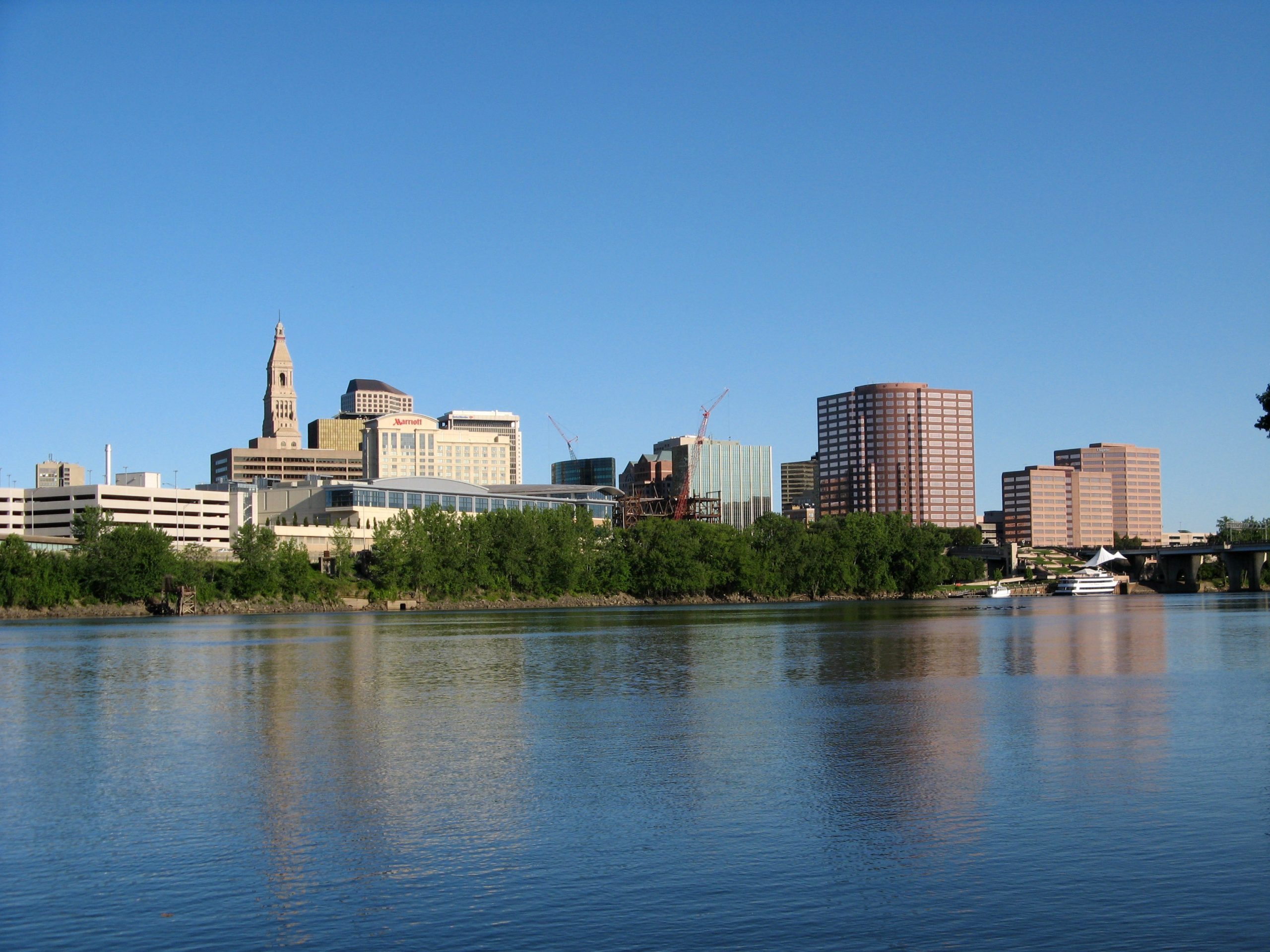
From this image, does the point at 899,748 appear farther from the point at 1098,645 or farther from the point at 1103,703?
the point at 1098,645

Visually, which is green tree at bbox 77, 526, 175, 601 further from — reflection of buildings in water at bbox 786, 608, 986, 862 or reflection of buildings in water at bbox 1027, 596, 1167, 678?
reflection of buildings in water at bbox 786, 608, 986, 862

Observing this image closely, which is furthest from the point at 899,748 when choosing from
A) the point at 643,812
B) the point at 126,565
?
the point at 126,565

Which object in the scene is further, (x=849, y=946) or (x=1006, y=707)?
(x=1006, y=707)

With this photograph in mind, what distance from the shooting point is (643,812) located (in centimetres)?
3092

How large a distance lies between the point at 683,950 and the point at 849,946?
8.90 feet

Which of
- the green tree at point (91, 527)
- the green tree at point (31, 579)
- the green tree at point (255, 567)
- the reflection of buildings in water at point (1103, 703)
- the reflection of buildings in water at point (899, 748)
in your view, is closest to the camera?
the reflection of buildings in water at point (899, 748)

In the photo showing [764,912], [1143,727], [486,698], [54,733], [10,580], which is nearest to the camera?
[764,912]

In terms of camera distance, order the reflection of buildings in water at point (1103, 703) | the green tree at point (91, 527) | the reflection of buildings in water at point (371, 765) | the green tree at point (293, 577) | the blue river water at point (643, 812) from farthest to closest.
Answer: the green tree at point (293, 577), the green tree at point (91, 527), the reflection of buildings in water at point (1103, 703), the reflection of buildings in water at point (371, 765), the blue river water at point (643, 812)

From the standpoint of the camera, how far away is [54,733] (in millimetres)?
47062

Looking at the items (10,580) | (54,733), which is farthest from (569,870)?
(10,580)

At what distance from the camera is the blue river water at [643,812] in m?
22.3

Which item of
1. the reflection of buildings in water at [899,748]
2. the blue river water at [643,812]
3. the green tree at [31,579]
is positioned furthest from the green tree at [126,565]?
the reflection of buildings in water at [899,748]

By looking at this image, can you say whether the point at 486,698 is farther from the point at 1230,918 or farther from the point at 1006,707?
the point at 1230,918

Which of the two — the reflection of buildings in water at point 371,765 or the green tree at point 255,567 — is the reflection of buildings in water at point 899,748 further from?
the green tree at point 255,567
